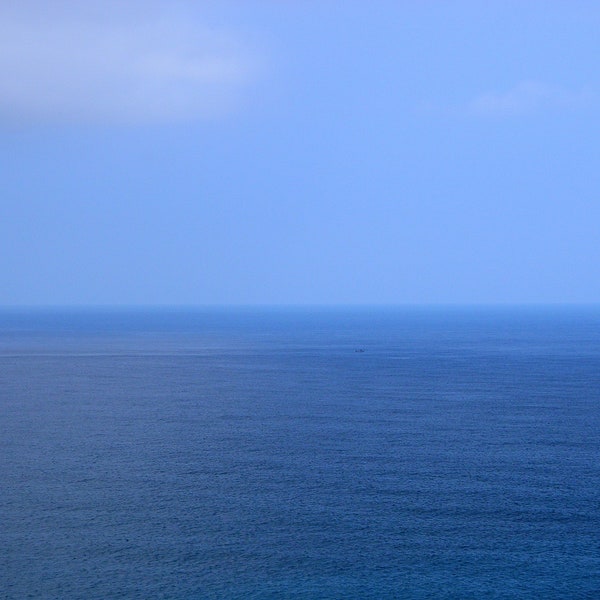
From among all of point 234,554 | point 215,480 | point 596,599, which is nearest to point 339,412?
point 215,480

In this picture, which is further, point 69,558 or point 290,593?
point 69,558

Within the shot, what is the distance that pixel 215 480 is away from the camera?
59.5 metres

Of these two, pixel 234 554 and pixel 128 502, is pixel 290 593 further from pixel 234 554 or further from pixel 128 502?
pixel 128 502

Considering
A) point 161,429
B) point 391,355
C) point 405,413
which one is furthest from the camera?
Result: point 391,355

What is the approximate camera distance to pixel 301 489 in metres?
56.4

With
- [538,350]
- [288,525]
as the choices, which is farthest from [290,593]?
[538,350]

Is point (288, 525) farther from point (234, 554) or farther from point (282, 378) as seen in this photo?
point (282, 378)

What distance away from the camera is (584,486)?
5641 centimetres

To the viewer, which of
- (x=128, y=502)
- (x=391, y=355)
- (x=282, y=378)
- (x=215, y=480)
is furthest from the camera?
(x=391, y=355)

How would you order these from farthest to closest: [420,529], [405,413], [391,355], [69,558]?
[391,355] → [405,413] → [420,529] → [69,558]

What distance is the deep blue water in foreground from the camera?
42.1 meters

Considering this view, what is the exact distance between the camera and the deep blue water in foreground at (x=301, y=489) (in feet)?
138

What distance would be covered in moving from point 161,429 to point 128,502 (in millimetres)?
24429

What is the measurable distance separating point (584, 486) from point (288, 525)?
66.8ft
